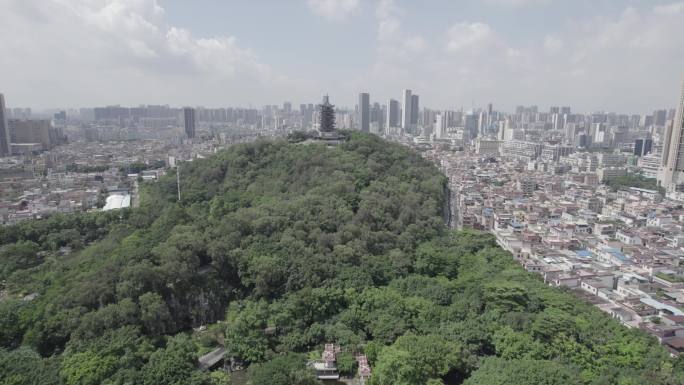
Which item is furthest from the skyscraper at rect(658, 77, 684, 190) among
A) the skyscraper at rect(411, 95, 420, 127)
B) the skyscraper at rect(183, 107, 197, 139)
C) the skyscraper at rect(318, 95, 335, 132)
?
the skyscraper at rect(183, 107, 197, 139)

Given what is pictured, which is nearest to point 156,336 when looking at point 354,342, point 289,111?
point 354,342

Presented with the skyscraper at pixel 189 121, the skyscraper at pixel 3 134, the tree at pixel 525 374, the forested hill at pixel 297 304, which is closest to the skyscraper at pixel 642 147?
the forested hill at pixel 297 304

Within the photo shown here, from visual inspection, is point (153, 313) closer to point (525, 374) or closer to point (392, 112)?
point (525, 374)

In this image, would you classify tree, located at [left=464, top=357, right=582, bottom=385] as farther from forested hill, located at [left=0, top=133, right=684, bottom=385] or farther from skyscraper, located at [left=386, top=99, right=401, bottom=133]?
skyscraper, located at [left=386, top=99, right=401, bottom=133]

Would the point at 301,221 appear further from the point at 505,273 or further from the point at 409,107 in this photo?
the point at 409,107

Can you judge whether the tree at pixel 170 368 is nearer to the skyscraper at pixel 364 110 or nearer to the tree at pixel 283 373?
the tree at pixel 283 373

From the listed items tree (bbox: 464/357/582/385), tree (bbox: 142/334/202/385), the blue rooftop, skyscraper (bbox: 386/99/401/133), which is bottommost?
the blue rooftop

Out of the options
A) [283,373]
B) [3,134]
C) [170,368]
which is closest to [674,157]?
[283,373]
